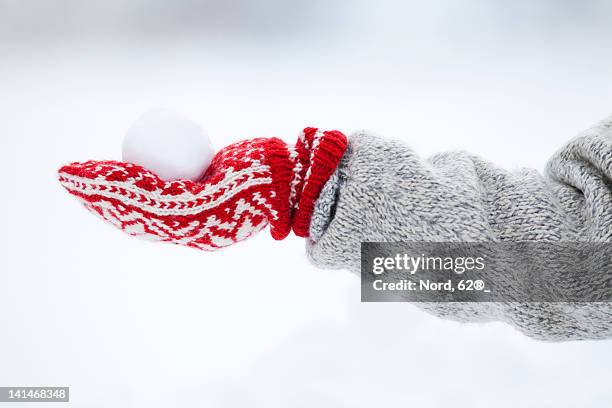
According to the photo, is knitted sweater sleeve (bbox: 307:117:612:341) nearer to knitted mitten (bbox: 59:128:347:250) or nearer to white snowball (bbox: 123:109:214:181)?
knitted mitten (bbox: 59:128:347:250)

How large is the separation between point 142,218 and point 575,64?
53.2 inches

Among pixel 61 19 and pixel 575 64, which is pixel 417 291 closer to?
pixel 575 64

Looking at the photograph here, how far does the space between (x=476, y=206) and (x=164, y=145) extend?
1.09ft

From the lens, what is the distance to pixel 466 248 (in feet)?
1.89

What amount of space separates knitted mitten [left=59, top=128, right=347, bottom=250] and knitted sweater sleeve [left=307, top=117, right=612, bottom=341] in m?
0.03

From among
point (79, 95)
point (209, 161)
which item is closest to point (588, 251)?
point (209, 161)

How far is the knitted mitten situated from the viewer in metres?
0.60

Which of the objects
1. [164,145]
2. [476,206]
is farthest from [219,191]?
[476,206]

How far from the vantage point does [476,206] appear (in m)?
0.58

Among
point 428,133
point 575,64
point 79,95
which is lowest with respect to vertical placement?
point 428,133

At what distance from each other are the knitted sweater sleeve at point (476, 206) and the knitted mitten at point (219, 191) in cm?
3

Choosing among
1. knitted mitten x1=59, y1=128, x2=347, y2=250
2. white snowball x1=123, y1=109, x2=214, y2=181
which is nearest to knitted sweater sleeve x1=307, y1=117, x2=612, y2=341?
knitted mitten x1=59, y1=128, x2=347, y2=250

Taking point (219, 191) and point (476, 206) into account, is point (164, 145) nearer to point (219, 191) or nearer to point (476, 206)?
point (219, 191)

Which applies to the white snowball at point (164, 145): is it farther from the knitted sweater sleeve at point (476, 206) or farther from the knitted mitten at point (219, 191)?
the knitted sweater sleeve at point (476, 206)
